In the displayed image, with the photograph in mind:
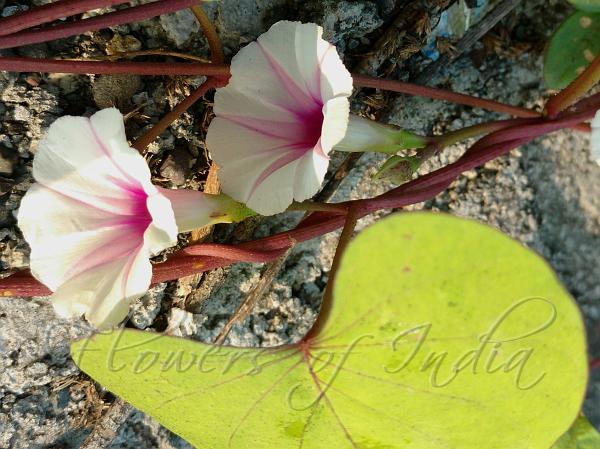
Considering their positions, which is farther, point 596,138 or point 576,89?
point 576,89

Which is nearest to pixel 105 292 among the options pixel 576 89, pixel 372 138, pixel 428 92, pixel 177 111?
pixel 177 111

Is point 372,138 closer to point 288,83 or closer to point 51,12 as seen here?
point 288,83

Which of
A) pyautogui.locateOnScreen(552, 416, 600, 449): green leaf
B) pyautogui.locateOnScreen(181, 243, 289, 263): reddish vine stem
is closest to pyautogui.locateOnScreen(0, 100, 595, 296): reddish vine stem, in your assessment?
pyautogui.locateOnScreen(181, 243, 289, 263): reddish vine stem

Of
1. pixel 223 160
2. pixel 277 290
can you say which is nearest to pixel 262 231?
pixel 277 290

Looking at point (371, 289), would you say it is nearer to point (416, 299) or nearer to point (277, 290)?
point (416, 299)

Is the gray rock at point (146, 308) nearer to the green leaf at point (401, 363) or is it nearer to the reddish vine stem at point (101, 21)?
the green leaf at point (401, 363)

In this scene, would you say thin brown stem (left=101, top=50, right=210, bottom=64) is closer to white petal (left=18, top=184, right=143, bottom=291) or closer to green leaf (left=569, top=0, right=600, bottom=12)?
white petal (left=18, top=184, right=143, bottom=291)
